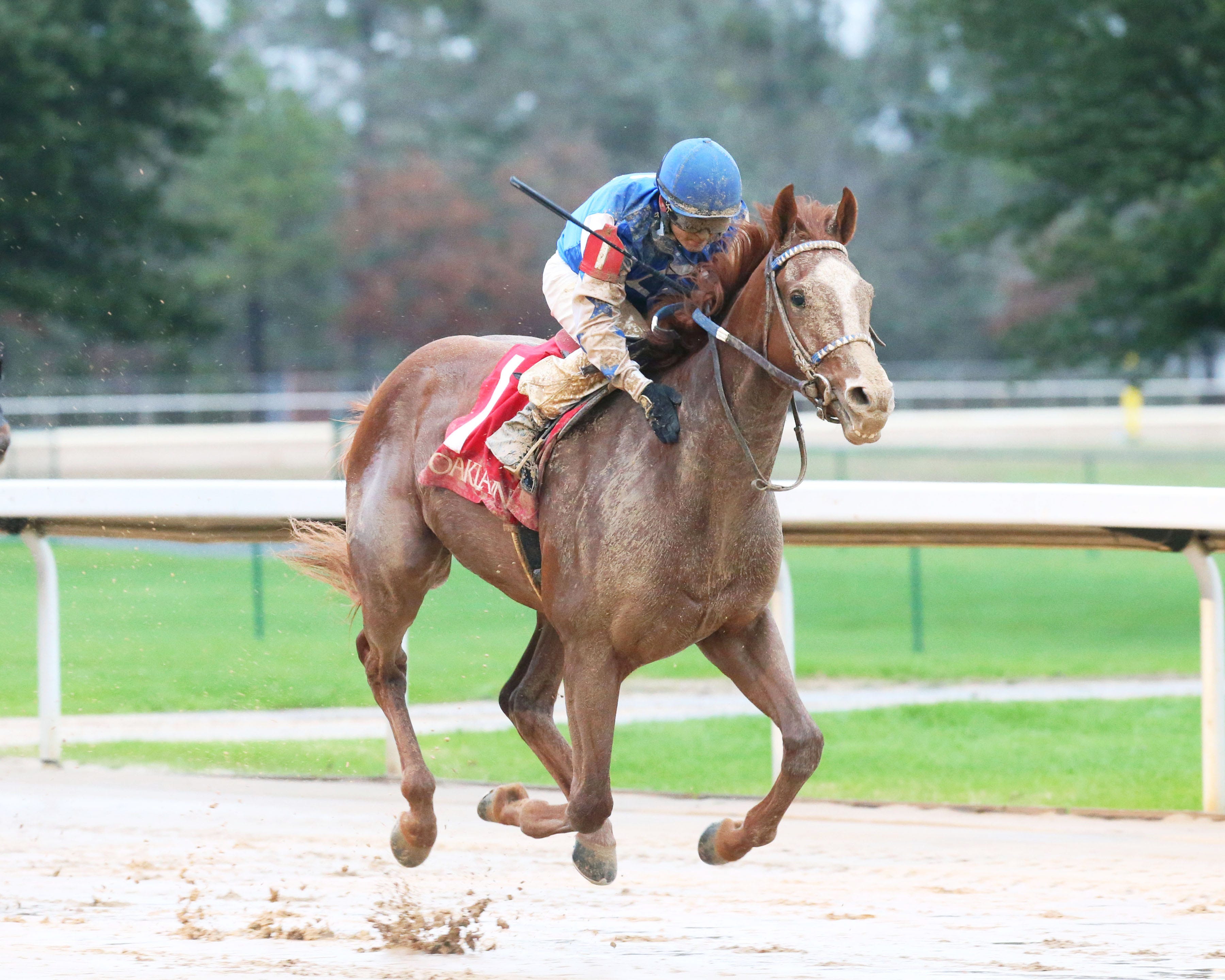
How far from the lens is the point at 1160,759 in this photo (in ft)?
22.8

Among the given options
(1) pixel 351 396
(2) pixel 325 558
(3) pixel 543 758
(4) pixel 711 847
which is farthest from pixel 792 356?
(1) pixel 351 396

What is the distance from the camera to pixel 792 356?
400cm

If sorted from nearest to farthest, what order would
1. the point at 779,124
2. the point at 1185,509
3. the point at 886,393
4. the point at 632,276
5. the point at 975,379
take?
A: the point at 886,393, the point at 632,276, the point at 1185,509, the point at 975,379, the point at 779,124

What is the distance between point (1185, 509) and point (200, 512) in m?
3.66

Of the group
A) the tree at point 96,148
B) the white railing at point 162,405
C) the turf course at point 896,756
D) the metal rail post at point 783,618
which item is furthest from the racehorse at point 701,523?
the white railing at point 162,405

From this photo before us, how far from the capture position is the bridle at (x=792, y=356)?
385 centimetres

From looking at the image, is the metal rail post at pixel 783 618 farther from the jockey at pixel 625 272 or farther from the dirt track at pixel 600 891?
the jockey at pixel 625 272

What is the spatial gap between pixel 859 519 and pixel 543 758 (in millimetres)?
1796

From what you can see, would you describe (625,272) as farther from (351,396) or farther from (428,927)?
(351,396)

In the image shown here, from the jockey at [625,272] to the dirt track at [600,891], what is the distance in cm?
131

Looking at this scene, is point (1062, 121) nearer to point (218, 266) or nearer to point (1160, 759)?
point (1160, 759)

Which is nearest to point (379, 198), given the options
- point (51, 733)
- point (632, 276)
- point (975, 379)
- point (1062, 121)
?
point (975, 379)

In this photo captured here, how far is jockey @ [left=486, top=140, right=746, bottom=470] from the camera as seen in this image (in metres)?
4.24

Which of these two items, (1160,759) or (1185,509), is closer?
(1185,509)
